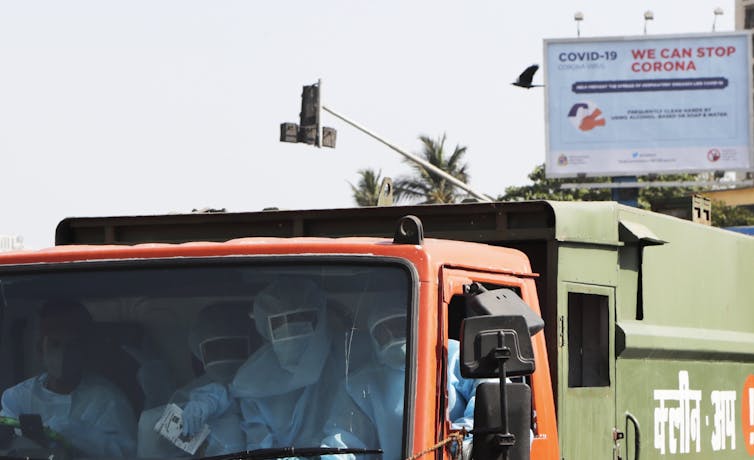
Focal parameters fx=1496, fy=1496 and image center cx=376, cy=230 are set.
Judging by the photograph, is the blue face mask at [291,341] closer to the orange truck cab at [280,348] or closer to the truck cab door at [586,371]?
the orange truck cab at [280,348]

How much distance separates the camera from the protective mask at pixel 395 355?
439cm

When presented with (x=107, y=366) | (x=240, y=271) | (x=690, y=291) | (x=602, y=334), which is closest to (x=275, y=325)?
(x=240, y=271)

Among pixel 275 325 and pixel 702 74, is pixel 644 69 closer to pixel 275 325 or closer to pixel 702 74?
pixel 702 74

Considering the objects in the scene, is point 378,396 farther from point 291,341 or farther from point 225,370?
point 225,370

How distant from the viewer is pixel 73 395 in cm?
462

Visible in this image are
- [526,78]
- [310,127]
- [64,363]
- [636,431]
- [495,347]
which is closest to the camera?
[495,347]

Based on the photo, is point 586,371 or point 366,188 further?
point 366,188

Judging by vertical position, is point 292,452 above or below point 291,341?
below

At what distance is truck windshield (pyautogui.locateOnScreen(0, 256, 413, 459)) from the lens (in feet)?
14.4

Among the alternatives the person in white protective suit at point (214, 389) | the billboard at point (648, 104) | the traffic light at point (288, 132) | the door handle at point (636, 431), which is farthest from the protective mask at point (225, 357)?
the billboard at point (648, 104)

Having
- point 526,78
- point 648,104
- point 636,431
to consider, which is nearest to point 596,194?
point 648,104

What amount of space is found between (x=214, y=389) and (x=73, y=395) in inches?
18.3

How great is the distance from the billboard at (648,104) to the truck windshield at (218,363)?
32.7 m

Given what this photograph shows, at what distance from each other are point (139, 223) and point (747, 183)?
3133 centimetres
